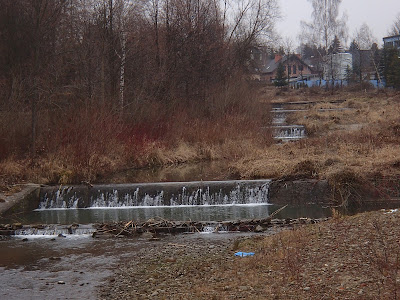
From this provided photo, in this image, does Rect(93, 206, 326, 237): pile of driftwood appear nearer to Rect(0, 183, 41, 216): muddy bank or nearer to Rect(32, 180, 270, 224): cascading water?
Rect(32, 180, 270, 224): cascading water

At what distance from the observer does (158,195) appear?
15.4m

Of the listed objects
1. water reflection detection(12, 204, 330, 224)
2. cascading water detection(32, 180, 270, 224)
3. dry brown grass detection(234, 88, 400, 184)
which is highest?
dry brown grass detection(234, 88, 400, 184)

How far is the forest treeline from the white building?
26.7 meters

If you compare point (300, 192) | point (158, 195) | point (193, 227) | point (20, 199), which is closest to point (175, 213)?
point (158, 195)

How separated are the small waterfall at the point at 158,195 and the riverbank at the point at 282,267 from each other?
5.57 m

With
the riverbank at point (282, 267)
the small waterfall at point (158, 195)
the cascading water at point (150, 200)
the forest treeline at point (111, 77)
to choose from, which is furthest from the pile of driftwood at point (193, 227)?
the forest treeline at point (111, 77)

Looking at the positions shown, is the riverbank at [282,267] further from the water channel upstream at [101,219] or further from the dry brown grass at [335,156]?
the dry brown grass at [335,156]

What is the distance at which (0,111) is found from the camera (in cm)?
1886

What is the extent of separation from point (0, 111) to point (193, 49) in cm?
1250

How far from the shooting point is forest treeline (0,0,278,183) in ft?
62.9

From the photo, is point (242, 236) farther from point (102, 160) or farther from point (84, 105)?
point (84, 105)

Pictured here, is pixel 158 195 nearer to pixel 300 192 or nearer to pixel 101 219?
pixel 101 219

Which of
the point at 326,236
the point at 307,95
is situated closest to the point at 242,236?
the point at 326,236

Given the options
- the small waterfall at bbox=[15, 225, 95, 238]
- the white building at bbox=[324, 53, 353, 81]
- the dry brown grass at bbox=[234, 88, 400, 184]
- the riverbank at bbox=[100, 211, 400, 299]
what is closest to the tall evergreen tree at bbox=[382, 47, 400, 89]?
the white building at bbox=[324, 53, 353, 81]
